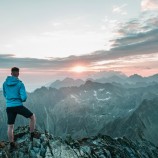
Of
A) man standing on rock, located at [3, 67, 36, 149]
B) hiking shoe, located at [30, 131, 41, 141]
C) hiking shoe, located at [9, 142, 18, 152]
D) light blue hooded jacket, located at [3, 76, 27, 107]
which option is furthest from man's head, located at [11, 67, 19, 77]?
hiking shoe, located at [30, 131, 41, 141]

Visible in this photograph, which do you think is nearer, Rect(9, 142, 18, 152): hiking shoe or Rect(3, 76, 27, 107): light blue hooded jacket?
Rect(3, 76, 27, 107): light blue hooded jacket

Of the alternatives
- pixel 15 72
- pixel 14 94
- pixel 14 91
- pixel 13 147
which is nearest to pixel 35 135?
pixel 13 147

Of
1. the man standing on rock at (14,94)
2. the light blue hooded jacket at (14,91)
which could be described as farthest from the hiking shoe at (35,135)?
the light blue hooded jacket at (14,91)

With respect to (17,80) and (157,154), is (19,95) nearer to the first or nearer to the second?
(17,80)

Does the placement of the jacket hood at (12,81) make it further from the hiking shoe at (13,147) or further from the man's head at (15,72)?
the hiking shoe at (13,147)

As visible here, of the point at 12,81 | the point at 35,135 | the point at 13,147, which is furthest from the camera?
the point at 35,135

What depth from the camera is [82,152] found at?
110 ft

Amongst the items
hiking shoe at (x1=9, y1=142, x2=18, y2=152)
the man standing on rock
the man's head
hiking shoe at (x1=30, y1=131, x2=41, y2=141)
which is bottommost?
hiking shoe at (x1=9, y1=142, x2=18, y2=152)

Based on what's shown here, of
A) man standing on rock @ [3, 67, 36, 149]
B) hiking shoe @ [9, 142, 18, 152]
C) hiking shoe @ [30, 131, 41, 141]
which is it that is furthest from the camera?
hiking shoe @ [30, 131, 41, 141]

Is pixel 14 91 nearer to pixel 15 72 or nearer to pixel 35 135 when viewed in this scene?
pixel 15 72

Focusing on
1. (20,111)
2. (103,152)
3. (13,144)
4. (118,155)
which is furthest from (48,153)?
(118,155)

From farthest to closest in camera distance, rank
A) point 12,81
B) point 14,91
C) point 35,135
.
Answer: point 35,135
point 12,81
point 14,91

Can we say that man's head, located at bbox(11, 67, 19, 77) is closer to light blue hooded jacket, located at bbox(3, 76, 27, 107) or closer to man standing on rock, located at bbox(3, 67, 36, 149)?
man standing on rock, located at bbox(3, 67, 36, 149)

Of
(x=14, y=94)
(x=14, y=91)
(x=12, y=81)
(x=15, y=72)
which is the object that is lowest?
(x=14, y=94)
